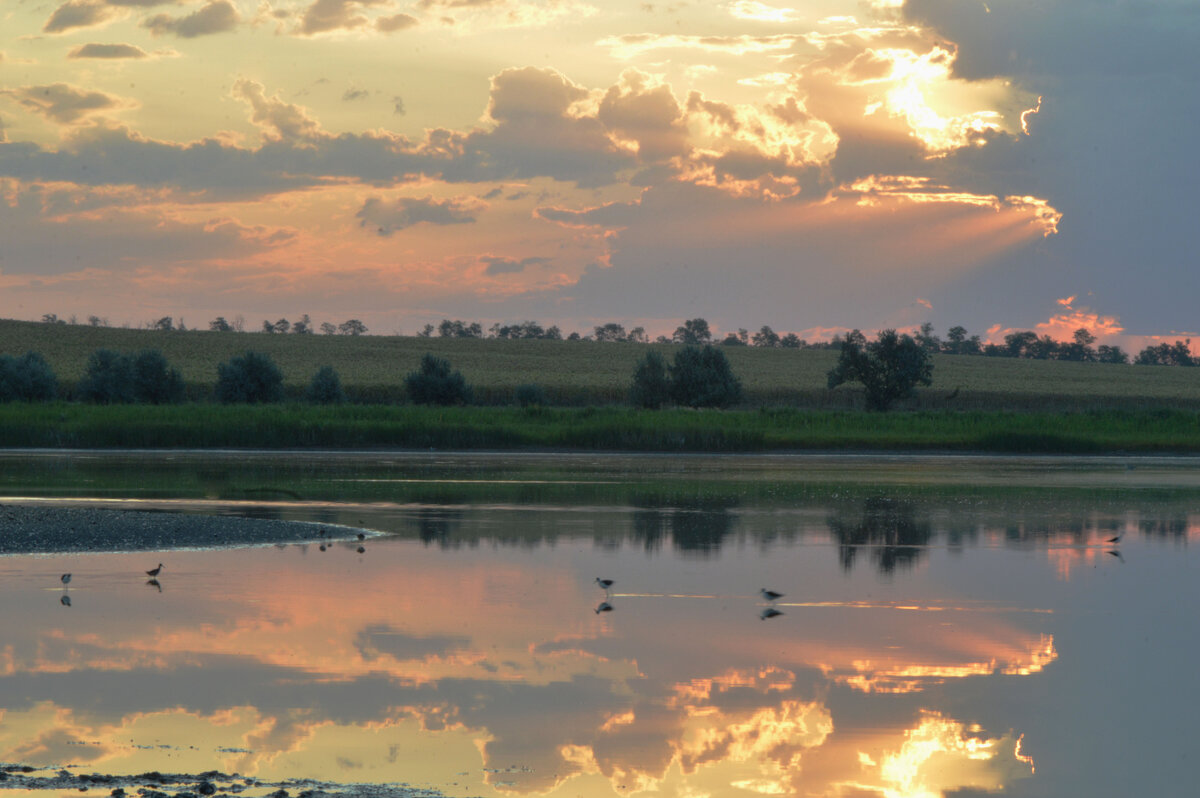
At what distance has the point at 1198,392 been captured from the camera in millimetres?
121562

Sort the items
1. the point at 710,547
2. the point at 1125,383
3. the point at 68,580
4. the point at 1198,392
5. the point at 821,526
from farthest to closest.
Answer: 1. the point at 1125,383
2. the point at 1198,392
3. the point at 821,526
4. the point at 710,547
5. the point at 68,580

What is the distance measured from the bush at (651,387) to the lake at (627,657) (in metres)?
56.3

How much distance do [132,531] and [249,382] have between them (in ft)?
181

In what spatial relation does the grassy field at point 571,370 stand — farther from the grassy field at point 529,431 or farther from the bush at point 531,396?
the grassy field at point 529,431

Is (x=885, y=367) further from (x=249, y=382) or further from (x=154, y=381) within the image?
(x=154, y=381)

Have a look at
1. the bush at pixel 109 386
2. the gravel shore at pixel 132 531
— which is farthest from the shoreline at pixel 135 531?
the bush at pixel 109 386

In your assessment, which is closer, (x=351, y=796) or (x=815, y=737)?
(x=351, y=796)

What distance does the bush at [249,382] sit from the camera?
75375 mm

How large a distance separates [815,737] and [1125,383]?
129951 mm

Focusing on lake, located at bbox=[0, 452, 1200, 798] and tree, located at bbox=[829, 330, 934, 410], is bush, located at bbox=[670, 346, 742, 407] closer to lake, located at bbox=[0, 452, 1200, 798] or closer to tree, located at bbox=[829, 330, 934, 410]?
tree, located at bbox=[829, 330, 934, 410]

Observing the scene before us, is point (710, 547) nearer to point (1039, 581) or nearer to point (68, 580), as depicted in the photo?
point (1039, 581)

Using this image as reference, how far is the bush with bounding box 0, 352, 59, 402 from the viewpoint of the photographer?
72000mm

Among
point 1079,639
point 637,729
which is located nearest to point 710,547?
point 1079,639

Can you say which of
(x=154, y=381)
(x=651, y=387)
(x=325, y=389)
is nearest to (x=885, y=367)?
(x=651, y=387)
